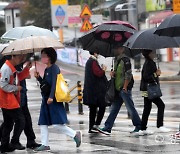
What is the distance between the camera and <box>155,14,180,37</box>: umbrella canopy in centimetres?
1241

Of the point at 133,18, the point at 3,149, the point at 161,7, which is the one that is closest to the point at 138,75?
the point at 133,18

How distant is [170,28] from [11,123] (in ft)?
11.1

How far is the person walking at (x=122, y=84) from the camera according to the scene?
13273 millimetres

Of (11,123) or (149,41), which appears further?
(149,41)

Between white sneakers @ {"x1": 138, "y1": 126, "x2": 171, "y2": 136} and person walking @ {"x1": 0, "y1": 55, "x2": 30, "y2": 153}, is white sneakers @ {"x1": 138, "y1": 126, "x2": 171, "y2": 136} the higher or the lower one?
the lower one

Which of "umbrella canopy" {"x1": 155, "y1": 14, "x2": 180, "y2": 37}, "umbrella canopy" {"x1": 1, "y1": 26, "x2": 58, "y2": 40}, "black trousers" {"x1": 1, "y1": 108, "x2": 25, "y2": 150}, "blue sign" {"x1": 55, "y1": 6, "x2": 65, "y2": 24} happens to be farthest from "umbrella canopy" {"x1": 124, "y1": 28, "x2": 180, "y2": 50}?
"blue sign" {"x1": 55, "y1": 6, "x2": 65, "y2": 24}

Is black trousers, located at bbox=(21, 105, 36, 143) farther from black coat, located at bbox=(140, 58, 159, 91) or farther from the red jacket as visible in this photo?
black coat, located at bbox=(140, 58, 159, 91)

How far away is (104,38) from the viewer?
1437 cm

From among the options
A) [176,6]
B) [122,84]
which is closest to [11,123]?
[122,84]

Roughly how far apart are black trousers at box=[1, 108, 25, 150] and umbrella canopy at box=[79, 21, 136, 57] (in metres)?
3.05

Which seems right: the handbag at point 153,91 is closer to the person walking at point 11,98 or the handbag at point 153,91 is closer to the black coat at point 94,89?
the black coat at point 94,89

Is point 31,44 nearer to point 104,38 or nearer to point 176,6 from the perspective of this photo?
point 104,38

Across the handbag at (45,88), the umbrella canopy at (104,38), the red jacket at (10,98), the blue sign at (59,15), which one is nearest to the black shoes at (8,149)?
the red jacket at (10,98)

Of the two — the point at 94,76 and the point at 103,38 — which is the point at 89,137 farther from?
the point at 103,38
